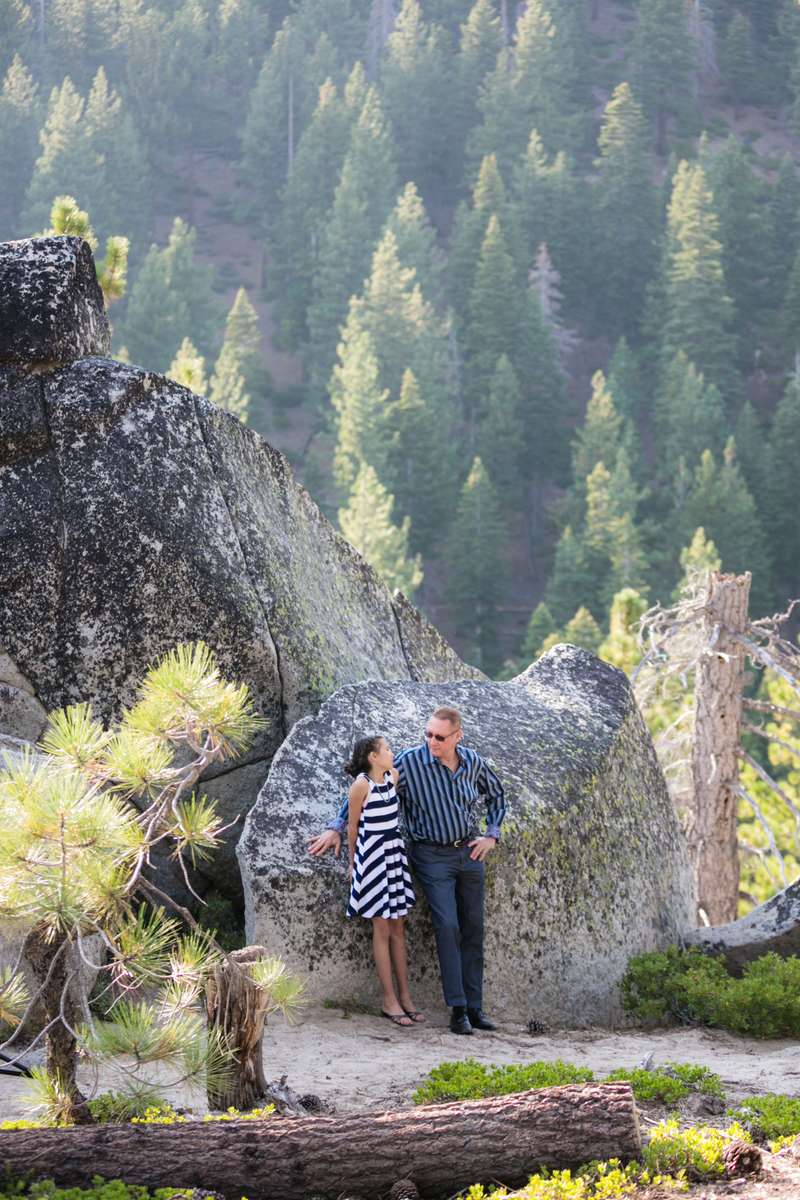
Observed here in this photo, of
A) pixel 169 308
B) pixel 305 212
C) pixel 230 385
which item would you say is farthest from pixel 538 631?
pixel 305 212

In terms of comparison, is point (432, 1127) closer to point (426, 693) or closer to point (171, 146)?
point (426, 693)

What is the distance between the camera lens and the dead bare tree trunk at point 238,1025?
18.4 feet

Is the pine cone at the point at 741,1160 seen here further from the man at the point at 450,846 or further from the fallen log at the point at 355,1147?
the man at the point at 450,846

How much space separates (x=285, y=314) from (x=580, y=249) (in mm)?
17585

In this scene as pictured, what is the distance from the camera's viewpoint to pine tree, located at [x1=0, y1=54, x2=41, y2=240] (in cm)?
9131

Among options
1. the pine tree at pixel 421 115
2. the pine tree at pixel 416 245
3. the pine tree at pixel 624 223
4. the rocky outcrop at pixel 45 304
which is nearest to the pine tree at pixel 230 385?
the pine tree at pixel 416 245

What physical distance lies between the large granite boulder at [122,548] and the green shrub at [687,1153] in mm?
4163

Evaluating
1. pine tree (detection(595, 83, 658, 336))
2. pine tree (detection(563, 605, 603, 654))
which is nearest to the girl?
pine tree (detection(563, 605, 603, 654))

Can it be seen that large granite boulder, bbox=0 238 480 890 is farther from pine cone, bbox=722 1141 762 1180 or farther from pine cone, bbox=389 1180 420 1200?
pine cone, bbox=722 1141 762 1180

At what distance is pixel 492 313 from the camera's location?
77.8 metres

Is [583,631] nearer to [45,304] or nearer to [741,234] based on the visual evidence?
[741,234]

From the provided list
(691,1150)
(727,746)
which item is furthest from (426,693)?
(727,746)

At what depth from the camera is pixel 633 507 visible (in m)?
62.4

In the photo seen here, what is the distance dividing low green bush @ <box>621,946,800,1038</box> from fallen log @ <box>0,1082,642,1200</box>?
3.45m
